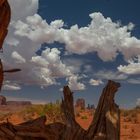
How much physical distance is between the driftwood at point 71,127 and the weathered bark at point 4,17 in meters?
1.51

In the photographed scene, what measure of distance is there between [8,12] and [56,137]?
2.47m

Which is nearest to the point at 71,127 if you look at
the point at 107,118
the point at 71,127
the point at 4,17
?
the point at 71,127

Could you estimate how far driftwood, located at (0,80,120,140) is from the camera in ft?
23.0

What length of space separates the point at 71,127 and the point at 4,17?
7.62 feet

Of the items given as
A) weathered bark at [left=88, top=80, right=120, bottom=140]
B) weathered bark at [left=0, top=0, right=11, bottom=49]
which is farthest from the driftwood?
weathered bark at [left=0, top=0, right=11, bottom=49]

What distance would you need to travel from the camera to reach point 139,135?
73.6 feet

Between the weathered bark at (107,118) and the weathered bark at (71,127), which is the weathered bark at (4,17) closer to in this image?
the weathered bark at (71,127)

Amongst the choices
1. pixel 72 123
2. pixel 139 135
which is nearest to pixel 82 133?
pixel 72 123

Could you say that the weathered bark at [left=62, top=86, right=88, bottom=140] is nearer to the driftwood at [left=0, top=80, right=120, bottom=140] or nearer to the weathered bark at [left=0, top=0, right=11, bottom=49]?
the driftwood at [left=0, top=80, right=120, bottom=140]

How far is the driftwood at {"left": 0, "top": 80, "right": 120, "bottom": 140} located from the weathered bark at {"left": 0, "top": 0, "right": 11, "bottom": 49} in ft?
4.96

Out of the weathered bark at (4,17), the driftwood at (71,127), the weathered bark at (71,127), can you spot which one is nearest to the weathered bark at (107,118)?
the driftwood at (71,127)

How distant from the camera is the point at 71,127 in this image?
7.02m

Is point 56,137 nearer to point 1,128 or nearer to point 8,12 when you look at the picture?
point 1,128

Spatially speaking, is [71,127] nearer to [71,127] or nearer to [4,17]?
[71,127]
